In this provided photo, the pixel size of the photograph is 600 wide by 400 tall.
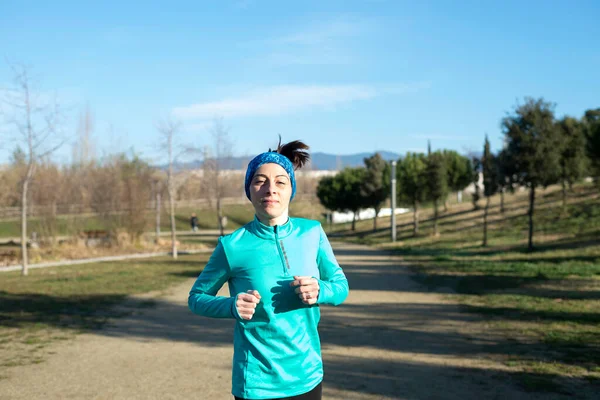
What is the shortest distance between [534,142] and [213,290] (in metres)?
19.8

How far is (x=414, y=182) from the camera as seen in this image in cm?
3772

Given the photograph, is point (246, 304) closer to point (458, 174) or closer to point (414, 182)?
point (414, 182)

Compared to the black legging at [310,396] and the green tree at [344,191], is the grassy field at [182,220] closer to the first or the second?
the green tree at [344,191]

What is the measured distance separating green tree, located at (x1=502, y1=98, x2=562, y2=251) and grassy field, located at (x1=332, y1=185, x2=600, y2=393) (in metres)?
2.72

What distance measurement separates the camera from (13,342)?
934 centimetres

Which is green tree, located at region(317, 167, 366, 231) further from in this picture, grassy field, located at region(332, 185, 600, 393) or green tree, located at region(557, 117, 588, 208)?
green tree, located at region(557, 117, 588, 208)

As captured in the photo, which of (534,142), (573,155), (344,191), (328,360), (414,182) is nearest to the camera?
(328,360)

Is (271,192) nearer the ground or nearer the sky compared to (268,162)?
nearer the ground

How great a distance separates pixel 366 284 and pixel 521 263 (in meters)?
5.42

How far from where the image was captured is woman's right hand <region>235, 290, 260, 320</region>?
8.36 feet

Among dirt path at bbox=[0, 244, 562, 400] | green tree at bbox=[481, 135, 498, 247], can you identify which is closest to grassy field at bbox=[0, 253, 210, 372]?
dirt path at bbox=[0, 244, 562, 400]

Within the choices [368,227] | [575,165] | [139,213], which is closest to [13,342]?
[139,213]

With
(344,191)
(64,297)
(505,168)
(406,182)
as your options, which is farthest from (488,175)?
(344,191)

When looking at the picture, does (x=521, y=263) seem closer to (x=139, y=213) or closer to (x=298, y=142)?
(x=298, y=142)
